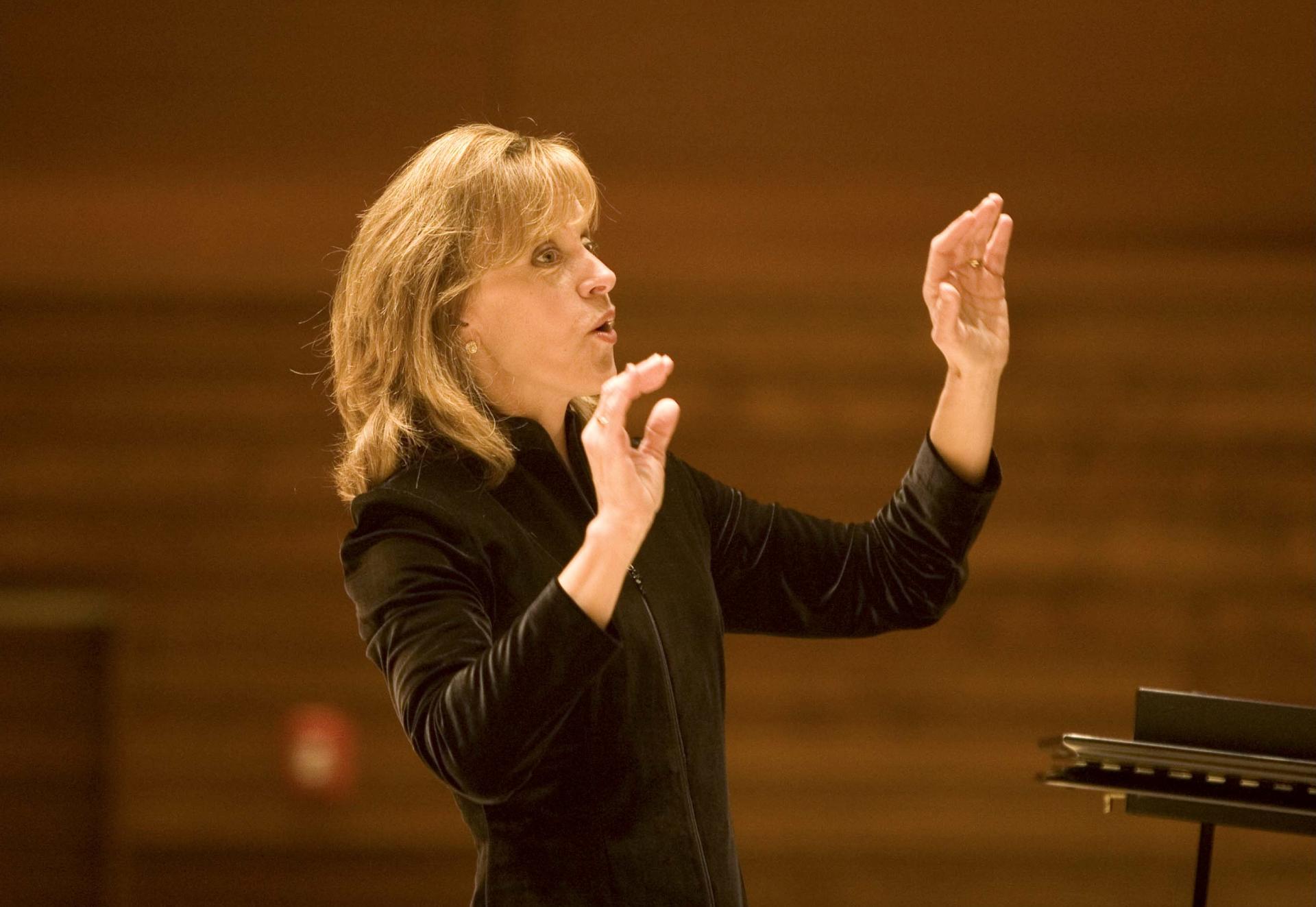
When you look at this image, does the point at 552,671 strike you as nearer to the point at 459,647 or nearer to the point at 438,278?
the point at 459,647

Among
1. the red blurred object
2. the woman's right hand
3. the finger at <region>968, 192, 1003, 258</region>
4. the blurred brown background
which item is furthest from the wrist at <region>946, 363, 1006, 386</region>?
the red blurred object

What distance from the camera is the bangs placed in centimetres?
122

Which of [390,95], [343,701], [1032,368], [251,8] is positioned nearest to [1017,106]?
[1032,368]

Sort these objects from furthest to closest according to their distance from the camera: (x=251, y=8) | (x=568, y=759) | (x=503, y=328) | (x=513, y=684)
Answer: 1. (x=251, y=8)
2. (x=503, y=328)
3. (x=568, y=759)
4. (x=513, y=684)

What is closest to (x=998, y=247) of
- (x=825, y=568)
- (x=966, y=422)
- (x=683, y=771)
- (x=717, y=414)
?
(x=966, y=422)

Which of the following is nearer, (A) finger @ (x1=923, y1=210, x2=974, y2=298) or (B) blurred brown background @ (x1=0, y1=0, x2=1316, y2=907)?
(A) finger @ (x1=923, y1=210, x2=974, y2=298)

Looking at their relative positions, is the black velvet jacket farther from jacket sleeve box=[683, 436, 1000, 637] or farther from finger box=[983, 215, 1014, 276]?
finger box=[983, 215, 1014, 276]

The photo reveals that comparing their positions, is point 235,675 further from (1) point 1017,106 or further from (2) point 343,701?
(1) point 1017,106

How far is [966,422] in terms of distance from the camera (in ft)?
4.31

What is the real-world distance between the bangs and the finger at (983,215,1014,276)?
0.40 m

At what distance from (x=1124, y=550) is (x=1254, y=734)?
79.0 inches

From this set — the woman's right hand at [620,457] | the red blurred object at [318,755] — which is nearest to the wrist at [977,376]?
the woman's right hand at [620,457]

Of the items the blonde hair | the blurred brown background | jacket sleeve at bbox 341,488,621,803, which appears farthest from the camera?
the blurred brown background

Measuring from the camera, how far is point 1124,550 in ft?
10.1
